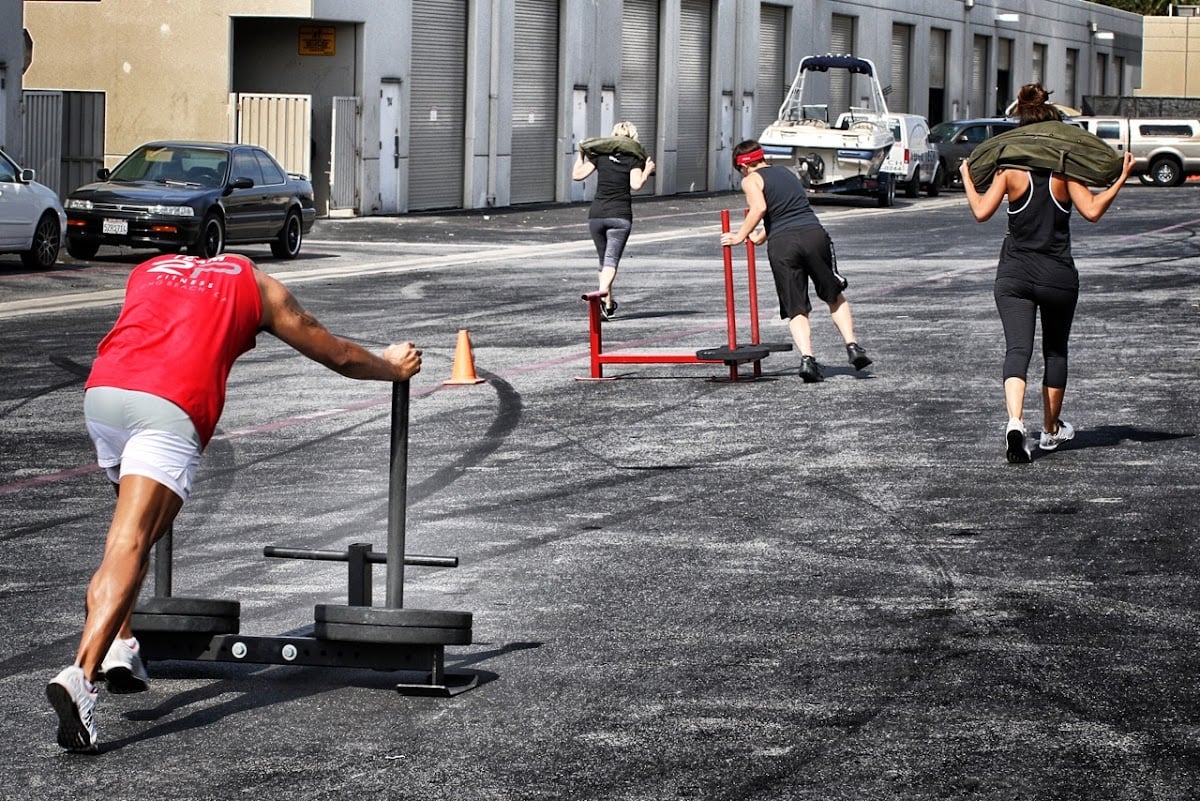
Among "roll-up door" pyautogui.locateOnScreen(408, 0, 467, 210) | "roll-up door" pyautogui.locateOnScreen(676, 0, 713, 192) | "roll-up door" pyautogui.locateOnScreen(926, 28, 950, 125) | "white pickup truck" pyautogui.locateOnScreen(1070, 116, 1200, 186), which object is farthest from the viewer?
"roll-up door" pyautogui.locateOnScreen(926, 28, 950, 125)

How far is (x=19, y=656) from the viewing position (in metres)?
6.64

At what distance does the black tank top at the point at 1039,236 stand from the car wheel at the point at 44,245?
49.8 feet

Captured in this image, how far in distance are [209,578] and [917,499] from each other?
11.8 feet

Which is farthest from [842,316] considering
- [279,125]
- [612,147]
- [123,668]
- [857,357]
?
[279,125]

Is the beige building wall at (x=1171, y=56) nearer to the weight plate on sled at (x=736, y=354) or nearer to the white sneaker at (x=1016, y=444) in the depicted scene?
the weight plate on sled at (x=736, y=354)

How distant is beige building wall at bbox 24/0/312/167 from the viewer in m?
34.9

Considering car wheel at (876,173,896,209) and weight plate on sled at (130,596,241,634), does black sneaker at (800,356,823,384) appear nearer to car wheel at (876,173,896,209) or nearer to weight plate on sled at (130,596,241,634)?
weight plate on sled at (130,596,241,634)

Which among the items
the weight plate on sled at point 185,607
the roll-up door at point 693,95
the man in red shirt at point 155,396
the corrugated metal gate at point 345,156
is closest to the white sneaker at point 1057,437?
the weight plate on sled at point 185,607

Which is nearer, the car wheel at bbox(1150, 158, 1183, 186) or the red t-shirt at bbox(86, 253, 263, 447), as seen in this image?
the red t-shirt at bbox(86, 253, 263, 447)

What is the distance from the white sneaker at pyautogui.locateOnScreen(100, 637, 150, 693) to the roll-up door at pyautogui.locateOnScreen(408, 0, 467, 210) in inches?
1262

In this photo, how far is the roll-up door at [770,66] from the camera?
173 feet

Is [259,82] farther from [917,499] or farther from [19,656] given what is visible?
[19,656]

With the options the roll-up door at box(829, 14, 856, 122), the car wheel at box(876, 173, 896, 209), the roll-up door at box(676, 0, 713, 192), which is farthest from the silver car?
the roll-up door at box(829, 14, 856, 122)

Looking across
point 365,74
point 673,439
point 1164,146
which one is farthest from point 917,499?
point 1164,146
